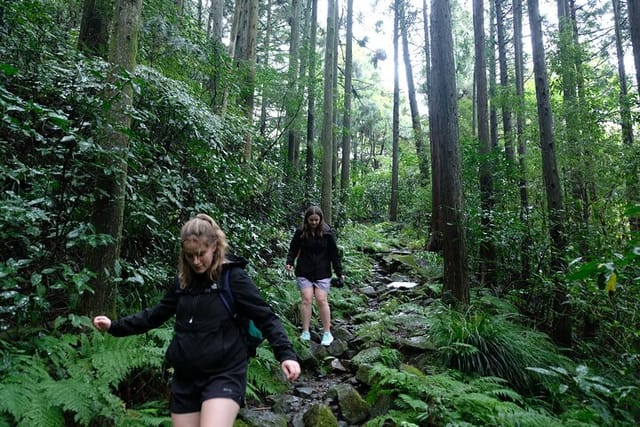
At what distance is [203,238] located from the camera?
8.20 ft

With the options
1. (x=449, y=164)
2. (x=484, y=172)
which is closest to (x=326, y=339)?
(x=449, y=164)

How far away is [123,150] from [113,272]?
3.66 ft

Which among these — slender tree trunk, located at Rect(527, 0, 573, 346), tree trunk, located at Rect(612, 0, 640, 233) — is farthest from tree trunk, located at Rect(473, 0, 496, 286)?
tree trunk, located at Rect(612, 0, 640, 233)

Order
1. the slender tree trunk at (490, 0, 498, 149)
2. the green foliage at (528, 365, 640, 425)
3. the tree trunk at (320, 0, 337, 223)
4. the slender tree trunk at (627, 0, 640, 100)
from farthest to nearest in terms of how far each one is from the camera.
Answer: the slender tree trunk at (490, 0, 498, 149) < the tree trunk at (320, 0, 337, 223) < the slender tree trunk at (627, 0, 640, 100) < the green foliage at (528, 365, 640, 425)

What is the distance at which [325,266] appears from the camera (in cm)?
574

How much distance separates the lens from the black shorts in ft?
7.66

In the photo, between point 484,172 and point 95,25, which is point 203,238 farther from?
point 484,172

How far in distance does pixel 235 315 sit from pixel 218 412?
56 centimetres

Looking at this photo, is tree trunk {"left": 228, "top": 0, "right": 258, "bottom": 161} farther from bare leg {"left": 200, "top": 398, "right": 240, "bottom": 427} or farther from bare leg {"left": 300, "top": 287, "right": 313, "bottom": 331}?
bare leg {"left": 200, "top": 398, "right": 240, "bottom": 427}

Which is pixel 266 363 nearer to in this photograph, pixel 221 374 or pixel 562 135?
pixel 221 374

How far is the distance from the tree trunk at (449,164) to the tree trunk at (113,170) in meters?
4.86

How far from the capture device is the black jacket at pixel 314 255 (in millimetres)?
5699

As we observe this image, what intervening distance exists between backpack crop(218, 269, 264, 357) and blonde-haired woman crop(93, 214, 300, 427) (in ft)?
0.08

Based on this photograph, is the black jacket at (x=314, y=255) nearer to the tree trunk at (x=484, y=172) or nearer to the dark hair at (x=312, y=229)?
the dark hair at (x=312, y=229)
